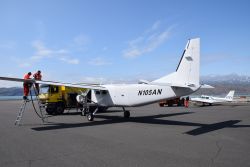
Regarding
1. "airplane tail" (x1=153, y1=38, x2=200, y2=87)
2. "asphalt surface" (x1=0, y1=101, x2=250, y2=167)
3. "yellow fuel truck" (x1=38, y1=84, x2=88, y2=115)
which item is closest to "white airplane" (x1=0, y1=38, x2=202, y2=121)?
"airplane tail" (x1=153, y1=38, x2=200, y2=87)

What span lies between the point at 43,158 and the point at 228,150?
5.71m

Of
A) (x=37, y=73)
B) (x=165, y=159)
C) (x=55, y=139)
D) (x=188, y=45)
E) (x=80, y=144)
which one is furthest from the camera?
(x=37, y=73)

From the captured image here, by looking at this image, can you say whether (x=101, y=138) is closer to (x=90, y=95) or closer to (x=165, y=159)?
(x=165, y=159)

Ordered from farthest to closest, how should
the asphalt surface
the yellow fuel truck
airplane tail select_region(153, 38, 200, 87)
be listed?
1. the yellow fuel truck
2. airplane tail select_region(153, 38, 200, 87)
3. the asphalt surface

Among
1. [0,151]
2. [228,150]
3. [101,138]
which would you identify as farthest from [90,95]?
[228,150]

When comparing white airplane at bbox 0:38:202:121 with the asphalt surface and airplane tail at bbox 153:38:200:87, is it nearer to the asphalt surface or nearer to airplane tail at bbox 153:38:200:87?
airplane tail at bbox 153:38:200:87

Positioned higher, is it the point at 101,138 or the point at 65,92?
the point at 65,92

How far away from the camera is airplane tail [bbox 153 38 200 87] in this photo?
43.0 ft

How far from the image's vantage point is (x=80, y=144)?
355 inches

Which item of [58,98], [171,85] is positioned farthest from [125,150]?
[58,98]

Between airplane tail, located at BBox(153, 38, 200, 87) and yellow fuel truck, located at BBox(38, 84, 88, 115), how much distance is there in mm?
10777

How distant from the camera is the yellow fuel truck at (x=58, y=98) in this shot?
71.2 ft

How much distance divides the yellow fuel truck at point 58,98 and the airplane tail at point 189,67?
35.4 feet

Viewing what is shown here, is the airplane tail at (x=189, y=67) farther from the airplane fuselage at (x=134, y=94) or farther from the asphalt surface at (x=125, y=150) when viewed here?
the asphalt surface at (x=125, y=150)
